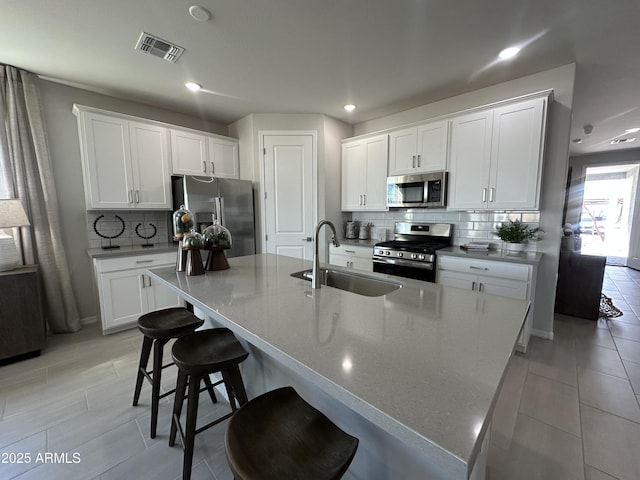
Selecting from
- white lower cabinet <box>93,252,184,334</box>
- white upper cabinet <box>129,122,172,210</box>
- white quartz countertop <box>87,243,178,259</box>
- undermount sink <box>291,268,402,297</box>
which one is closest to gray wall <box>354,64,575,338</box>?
undermount sink <box>291,268,402,297</box>

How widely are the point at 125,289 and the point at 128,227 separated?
871 millimetres

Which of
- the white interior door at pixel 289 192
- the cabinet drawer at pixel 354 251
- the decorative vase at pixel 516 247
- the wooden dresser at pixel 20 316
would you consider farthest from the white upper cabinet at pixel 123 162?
the decorative vase at pixel 516 247

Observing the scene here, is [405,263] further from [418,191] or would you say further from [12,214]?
[12,214]

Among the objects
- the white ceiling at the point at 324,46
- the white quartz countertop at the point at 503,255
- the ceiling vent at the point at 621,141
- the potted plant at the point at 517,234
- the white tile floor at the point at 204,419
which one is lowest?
the white tile floor at the point at 204,419

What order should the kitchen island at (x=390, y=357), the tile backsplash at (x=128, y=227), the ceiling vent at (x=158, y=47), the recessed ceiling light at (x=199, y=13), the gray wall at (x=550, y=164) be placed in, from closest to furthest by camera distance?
the kitchen island at (x=390, y=357) < the recessed ceiling light at (x=199, y=13) < the ceiling vent at (x=158, y=47) < the gray wall at (x=550, y=164) < the tile backsplash at (x=128, y=227)

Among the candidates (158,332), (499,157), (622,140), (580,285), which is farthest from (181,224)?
(622,140)

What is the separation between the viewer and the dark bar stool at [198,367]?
122cm

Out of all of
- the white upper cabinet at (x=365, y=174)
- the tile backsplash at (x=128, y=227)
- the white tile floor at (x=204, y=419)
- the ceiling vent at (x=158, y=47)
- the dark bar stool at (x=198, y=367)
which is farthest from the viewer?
the white upper cabinet at (x=365, y=174)

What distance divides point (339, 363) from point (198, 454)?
4.30 feet

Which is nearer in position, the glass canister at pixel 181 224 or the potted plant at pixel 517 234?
the glass canister at pixel 181 224

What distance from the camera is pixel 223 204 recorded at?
11.2 feet

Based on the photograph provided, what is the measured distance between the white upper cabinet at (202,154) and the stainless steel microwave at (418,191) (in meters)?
2.23

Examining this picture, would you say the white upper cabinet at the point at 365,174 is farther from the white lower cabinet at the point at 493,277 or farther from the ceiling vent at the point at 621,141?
the ceiling vent at the point at 621,141

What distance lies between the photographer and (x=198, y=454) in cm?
148
